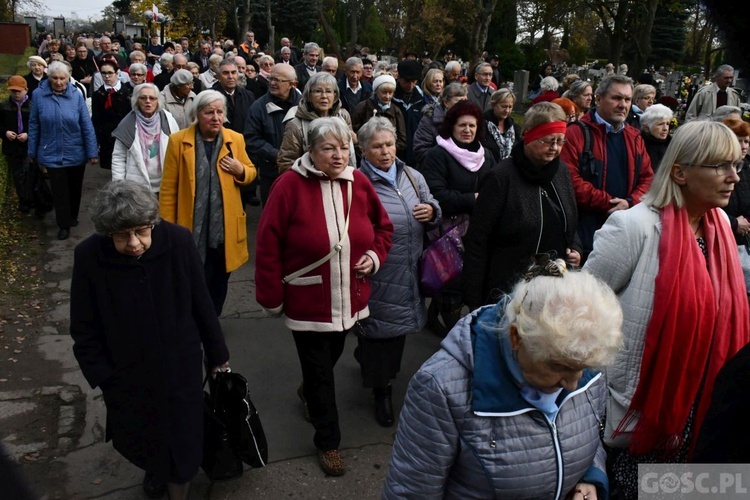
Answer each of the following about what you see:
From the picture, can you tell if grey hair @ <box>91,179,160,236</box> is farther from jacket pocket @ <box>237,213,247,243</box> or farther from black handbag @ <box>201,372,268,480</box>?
jacket pocket @ <box>237,213,247,243</box>

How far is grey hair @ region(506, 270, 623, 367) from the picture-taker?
6.82 ft

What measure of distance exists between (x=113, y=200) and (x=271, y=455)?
1.90 meters

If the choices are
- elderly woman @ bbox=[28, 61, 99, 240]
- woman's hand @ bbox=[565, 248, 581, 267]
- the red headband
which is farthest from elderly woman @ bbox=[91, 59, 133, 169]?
woman's hand @ bbox=[565, 248, 581, 267]

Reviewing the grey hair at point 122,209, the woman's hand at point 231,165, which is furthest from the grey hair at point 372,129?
the grey hair at point 122,209

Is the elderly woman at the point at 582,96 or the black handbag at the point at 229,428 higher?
the elderly woman at the point at 582,96

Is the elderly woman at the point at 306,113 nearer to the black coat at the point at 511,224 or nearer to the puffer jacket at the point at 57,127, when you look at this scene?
the black coat at the point at 511,224

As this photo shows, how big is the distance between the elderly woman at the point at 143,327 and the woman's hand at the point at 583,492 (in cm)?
196

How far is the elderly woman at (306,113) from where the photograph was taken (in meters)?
5.43

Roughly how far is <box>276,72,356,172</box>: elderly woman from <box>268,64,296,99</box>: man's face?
1.29 meters

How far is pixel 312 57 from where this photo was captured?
1248cm

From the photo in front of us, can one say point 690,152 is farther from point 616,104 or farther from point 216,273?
point 216,273

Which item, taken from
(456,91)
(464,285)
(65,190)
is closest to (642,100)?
(456,91)

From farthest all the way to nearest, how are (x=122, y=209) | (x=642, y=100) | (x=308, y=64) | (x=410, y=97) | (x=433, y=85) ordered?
(x=308, y=64)
(x=410, y=97)
(x=433, y=85)
(x=642, y=100)
(x=122, y=209)

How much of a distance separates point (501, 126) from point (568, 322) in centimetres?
502
